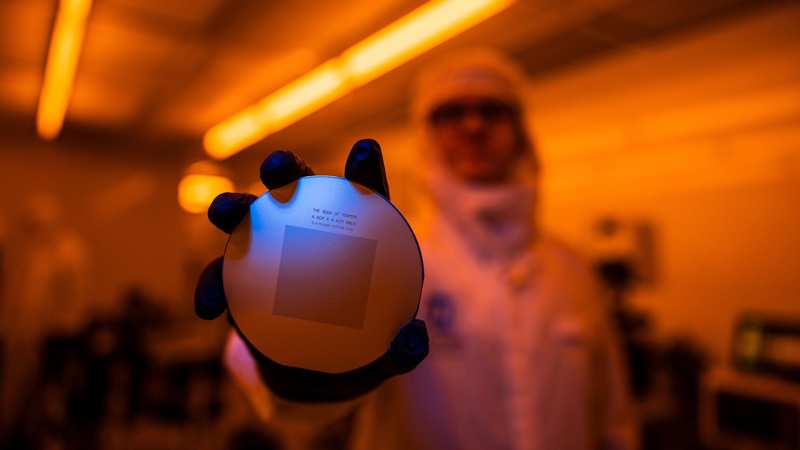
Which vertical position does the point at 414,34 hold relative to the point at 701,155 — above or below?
above

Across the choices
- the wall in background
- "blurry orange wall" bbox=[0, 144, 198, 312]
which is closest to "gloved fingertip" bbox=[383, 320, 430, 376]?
the wall in background

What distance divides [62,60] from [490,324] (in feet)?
12.3

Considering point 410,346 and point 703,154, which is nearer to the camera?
point 410,346

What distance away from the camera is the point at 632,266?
10.1 feet

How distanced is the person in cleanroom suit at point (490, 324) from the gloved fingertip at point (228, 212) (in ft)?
1.40

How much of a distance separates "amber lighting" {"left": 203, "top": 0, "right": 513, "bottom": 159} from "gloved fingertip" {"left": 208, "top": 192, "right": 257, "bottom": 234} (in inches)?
85.0

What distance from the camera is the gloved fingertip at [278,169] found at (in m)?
0.37

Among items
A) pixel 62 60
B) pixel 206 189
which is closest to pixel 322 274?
pixel 206 189

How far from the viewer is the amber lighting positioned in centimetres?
232

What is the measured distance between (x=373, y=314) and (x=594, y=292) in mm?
890

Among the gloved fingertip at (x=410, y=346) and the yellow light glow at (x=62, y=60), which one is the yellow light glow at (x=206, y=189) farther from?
the yellow light glow at (x=62, y=60)

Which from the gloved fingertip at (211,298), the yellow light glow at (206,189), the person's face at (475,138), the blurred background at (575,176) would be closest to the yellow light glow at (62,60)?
the blurred background at (575,176)

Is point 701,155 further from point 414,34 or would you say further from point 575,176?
point 414,34

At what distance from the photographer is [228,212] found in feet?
1.25
